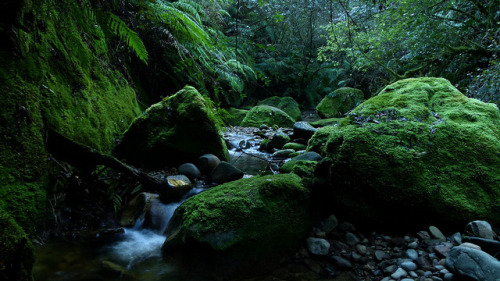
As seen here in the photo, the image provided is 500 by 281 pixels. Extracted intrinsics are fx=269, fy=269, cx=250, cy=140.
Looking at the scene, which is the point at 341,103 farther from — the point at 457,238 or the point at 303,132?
the point at 457,238

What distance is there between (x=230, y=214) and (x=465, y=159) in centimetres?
225

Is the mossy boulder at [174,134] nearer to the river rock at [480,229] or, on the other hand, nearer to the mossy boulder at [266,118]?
the river rock at [480,229]

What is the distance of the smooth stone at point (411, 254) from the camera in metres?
2.05

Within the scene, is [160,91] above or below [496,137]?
above

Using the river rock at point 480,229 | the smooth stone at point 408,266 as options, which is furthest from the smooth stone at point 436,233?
the smooth stone at point 408,266

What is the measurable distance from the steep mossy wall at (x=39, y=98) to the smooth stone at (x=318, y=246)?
6.70 feet

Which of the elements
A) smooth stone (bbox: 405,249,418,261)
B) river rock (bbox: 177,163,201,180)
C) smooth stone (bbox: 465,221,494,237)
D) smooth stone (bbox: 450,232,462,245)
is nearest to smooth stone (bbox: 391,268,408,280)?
smooth stone (bbox: 405,249,418,261)

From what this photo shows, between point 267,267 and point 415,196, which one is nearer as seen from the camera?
point 267,267

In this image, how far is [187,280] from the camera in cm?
202

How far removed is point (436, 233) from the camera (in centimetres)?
223

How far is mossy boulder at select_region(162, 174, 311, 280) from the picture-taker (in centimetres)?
210

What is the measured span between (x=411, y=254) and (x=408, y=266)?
0.51 ft

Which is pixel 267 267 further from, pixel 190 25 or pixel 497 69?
pixel 497 69

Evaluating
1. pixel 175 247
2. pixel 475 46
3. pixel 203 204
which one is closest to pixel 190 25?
pixel 203 204
